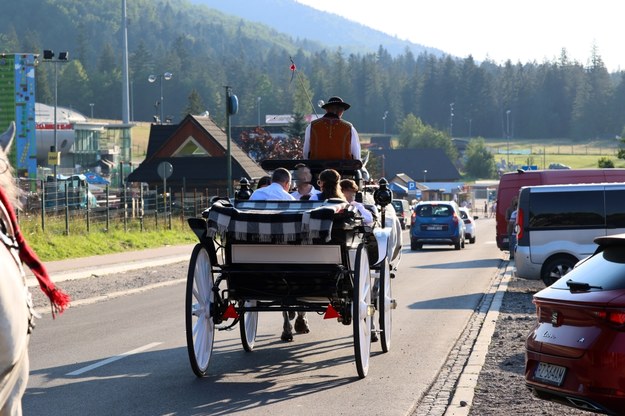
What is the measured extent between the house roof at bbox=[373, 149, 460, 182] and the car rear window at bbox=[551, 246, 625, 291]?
144 meters

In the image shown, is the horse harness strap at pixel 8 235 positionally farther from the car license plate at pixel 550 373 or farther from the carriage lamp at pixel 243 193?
the carriage lamp at pixel 243 193

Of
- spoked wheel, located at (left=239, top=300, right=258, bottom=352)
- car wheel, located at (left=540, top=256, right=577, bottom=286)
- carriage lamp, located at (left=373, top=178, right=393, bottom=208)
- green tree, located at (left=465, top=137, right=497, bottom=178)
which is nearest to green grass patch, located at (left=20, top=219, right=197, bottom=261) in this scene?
car wheel, located at (left=540, top=256, right=577, bottom=286)

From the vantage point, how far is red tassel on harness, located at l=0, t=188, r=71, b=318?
421 centimetres

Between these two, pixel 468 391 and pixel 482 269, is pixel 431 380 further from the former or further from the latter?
pixel 482 269

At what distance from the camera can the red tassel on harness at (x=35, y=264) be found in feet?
13.8

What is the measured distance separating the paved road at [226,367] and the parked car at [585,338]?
142 centimetres

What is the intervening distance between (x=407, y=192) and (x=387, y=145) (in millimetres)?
96866

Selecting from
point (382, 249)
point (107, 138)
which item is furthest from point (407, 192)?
point (382, 249)

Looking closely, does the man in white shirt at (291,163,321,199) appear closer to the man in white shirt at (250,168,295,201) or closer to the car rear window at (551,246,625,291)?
the man in white shirt at (250,168,295,201)

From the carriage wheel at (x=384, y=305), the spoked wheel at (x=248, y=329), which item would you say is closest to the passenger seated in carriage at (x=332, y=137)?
the carriage wheel at (x=384, y=305)

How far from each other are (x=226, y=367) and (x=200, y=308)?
111 centimetres

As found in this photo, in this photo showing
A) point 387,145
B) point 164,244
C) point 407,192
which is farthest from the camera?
point 387,145

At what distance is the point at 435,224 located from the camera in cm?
3819

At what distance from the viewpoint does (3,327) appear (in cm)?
373
